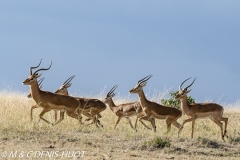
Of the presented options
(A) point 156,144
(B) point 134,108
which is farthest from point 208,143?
(B) point 134,108

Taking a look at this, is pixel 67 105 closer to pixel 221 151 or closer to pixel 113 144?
pixel 113 144

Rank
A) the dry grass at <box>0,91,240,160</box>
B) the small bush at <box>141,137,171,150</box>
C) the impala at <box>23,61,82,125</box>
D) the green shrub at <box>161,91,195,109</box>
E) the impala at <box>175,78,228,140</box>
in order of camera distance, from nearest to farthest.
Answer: the dry grass at <box>0,91,240,160</box>, the small bush at <box>141,137,171,150</box>, the impala at <box>23,61,82,125</box>, the impala at <box>175,78,228,140</box>, the green shrub at <box>161,91,195,109</box>

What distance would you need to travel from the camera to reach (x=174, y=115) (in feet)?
55.8

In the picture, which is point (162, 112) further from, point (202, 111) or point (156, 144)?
point (156, 144)

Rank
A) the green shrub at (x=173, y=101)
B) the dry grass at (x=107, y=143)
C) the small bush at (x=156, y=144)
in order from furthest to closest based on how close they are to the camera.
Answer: the green shrub at (x=173, y=101) < the small bush at (x=156, y=144) < the dry grass at (x=107, y=143)

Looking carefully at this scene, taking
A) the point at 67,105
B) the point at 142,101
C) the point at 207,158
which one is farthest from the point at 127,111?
the point at 207,158

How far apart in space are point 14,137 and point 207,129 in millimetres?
7325

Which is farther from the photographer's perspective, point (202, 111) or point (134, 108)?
point (134, 108)

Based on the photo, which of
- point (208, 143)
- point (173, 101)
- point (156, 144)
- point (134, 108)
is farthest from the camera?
point (173, 101)

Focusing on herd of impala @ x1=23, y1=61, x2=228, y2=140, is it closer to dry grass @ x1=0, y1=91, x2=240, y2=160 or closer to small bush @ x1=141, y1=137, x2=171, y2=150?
dry grass @ x1=0, y1=91, x2=240, y2=160

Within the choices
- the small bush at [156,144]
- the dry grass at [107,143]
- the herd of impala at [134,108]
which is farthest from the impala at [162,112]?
the small bush at [156,144]

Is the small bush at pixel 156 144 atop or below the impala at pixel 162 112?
below

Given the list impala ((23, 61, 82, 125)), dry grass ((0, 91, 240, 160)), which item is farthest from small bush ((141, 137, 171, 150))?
impala ((23, 61, 82, 125))

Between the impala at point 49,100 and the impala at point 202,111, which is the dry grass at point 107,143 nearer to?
the impala at point 49,100
